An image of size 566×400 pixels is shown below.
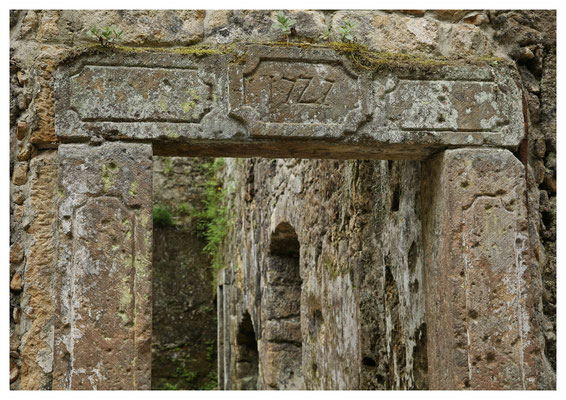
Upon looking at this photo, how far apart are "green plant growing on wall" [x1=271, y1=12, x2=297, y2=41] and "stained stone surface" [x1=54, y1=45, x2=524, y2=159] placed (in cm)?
9

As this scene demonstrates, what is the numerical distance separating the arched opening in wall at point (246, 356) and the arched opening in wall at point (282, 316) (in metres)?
1.37

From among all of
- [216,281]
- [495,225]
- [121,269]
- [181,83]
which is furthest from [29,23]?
[216,281]

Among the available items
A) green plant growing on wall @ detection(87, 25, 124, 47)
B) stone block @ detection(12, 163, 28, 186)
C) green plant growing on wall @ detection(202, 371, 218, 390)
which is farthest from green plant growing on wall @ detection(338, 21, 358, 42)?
green plant growing on wall @ detection(202, 371, 218, 390)

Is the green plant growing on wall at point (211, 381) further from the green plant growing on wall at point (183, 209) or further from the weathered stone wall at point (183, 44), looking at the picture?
the weathered stone wall at point (183, 44)

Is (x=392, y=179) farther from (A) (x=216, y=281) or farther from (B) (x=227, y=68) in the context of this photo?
(A) (x=216, y=281)

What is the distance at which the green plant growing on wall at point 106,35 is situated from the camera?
2.34 meters

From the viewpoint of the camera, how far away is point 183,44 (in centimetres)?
246

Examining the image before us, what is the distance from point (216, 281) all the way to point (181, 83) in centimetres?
718

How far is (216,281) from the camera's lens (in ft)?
30.6

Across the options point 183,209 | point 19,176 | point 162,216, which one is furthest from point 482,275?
point 183,209

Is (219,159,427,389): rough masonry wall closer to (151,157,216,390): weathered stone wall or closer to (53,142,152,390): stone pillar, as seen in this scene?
(53,142,152,390): stone pillar

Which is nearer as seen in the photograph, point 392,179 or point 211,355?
point 392,179

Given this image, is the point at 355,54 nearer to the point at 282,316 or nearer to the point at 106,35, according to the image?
the point at 106,35

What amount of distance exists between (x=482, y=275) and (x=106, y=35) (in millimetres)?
1669
